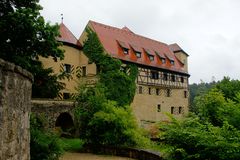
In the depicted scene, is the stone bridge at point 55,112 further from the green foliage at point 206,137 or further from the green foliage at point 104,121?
the green foliage at point 206,137

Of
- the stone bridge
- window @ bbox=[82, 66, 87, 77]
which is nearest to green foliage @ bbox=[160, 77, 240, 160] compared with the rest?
the stone bridge

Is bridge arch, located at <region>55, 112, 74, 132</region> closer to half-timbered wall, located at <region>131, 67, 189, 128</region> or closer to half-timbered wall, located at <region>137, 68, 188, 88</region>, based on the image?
half-timbered wall, located at <region>131, 67, 189, 128</region>

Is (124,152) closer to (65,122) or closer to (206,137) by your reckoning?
(65,122)

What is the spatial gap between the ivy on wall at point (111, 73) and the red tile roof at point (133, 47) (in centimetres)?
90

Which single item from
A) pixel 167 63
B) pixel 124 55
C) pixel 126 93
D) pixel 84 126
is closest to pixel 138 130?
pixel 84 126

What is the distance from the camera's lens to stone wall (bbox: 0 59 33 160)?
4281 millimetres

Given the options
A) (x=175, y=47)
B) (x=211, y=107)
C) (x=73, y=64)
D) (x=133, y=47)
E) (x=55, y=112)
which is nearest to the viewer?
(x=211, y=107)

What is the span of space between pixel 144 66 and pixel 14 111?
30.0 m

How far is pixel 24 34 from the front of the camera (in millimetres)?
16578

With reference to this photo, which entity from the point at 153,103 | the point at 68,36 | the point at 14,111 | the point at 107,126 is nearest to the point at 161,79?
the point at 153,103

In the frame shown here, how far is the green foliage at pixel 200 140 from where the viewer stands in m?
6.09

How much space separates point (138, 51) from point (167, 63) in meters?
4.81

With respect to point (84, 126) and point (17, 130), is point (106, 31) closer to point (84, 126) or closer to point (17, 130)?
point (84, 126)

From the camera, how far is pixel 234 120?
22.2 ft
